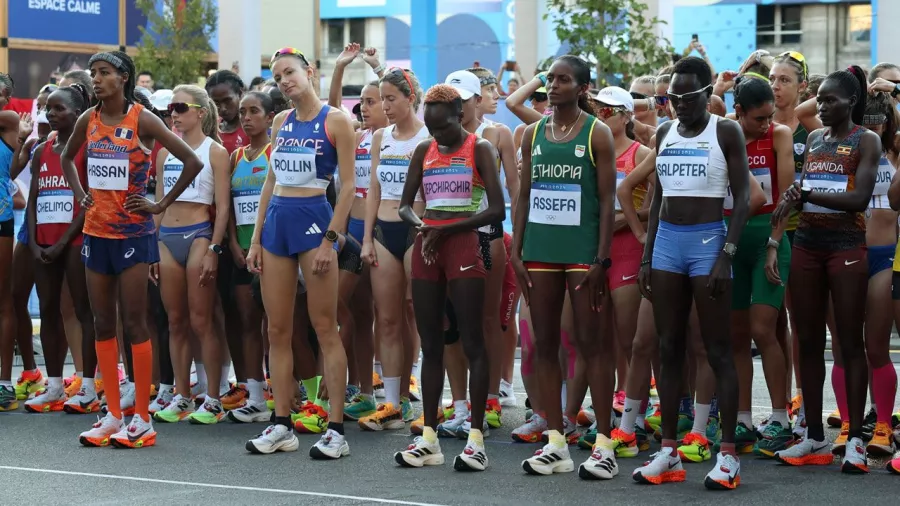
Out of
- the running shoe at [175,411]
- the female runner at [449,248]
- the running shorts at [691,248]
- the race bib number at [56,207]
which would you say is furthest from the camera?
the race bib number at [56,207]

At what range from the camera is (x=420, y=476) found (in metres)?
7.54

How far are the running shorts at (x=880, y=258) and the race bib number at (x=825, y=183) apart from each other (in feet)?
1.53

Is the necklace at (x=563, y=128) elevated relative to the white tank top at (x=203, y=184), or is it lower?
elevated

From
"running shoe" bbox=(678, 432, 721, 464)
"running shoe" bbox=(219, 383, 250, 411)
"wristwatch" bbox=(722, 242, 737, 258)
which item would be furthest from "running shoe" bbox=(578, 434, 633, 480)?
"running shoe" bbox=(219, 383, 250, 411)

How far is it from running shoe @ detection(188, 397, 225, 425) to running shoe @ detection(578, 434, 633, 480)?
3.10 metres

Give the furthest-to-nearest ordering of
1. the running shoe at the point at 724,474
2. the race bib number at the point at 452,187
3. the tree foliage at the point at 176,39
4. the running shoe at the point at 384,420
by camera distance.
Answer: the tree foliage at the point at 176,39 → the running shoe at the point at 384,420 → the race bib number at the point at 452,187 → the running shoe at the point at 724,474

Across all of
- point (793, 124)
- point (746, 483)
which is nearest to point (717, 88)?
point (793, 124)

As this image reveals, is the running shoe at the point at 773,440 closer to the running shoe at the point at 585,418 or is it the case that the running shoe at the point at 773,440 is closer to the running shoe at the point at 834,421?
the running shoe at the point at 834,421

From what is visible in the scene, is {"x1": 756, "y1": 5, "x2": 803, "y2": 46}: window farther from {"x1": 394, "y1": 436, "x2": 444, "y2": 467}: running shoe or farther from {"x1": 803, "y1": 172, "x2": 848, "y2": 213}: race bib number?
{"x1": 394, "y1": 436, "x2": 444, "y2": 467}: running shoe

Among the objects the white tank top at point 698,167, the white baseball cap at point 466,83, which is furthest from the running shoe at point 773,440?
the white baseball cap at point 466,83

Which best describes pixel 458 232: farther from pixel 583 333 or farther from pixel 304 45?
pixel 304 45

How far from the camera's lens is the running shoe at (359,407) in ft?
32.0

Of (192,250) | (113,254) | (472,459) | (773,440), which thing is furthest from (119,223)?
(773,440)

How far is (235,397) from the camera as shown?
10195 mm
